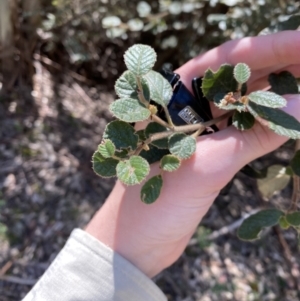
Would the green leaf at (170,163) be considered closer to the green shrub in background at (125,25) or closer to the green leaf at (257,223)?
the green leaf at (257,223)

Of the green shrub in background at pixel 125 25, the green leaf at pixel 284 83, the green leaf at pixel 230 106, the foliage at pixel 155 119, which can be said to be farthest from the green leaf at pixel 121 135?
the green shrub in background at pixel 125 25

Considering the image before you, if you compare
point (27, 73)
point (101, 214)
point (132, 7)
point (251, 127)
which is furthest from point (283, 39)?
point (27, 73)

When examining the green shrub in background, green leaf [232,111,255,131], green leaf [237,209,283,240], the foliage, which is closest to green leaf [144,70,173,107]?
the foliage

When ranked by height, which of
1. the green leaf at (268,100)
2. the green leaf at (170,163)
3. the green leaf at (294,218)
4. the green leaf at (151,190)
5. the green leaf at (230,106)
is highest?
the green leaf at (268,100)

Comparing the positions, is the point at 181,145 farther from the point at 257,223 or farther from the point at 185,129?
the point at 257,223

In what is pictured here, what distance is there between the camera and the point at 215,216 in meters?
1.54

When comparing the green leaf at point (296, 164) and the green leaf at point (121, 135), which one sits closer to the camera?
the green leaf at point (121, 135)

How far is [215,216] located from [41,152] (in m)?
0.61

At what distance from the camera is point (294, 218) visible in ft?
2.88

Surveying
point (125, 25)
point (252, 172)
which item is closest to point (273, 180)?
point (252, 172)

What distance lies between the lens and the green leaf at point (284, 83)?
2.76 ft

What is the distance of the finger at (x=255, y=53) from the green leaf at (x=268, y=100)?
219 mm

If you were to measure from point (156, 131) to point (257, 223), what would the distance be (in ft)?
1.14

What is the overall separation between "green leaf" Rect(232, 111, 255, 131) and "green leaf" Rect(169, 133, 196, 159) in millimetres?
95
